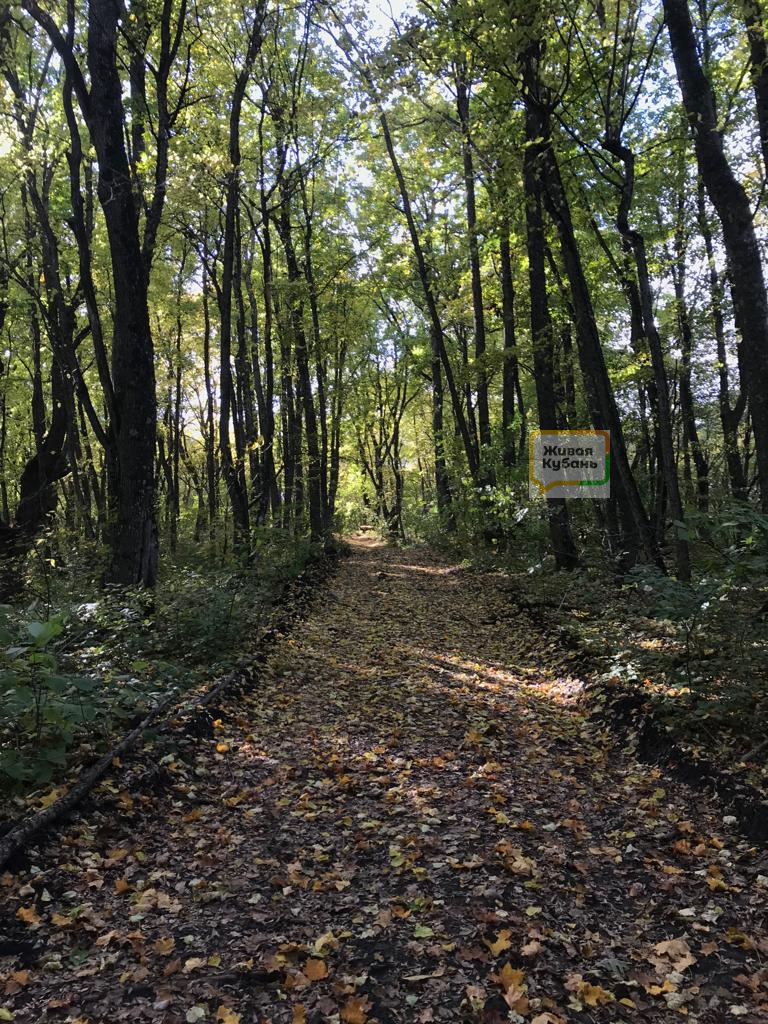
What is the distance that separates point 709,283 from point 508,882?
1595 centimetres

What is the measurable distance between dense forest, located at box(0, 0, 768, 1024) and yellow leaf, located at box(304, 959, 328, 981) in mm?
17

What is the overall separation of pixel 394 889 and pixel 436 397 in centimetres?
2036

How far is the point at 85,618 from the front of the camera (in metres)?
6.61

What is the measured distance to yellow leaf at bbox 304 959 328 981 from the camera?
2.83 meters

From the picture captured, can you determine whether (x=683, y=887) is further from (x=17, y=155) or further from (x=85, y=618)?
(x=17, y=155)

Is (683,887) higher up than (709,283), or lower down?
lower down

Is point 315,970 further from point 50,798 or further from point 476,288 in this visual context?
point 476,288

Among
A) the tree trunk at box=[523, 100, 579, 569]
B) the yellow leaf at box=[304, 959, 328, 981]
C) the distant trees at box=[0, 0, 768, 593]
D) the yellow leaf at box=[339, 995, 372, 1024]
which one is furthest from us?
the tree trunk at box=[523, 100, 579, 569]

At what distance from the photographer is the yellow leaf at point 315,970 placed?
2.83 metres

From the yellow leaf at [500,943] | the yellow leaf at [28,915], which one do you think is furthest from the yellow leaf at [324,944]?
the yellow leaf at [28,915]

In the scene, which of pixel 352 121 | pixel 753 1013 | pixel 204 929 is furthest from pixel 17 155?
pixel 753 1013

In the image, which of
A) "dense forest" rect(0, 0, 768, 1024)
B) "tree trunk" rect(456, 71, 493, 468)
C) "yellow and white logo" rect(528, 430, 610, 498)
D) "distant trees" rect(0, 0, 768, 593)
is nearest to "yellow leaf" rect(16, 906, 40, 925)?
"dense forest" rect(0, 0, 768, 1024)

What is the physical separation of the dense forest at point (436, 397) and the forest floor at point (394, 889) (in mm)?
49

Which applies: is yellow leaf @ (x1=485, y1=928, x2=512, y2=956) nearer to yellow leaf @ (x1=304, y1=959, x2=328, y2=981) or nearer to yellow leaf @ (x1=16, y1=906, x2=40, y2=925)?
yellow leaf @ (x1=304, y1=959, x2=328, y2=981)
